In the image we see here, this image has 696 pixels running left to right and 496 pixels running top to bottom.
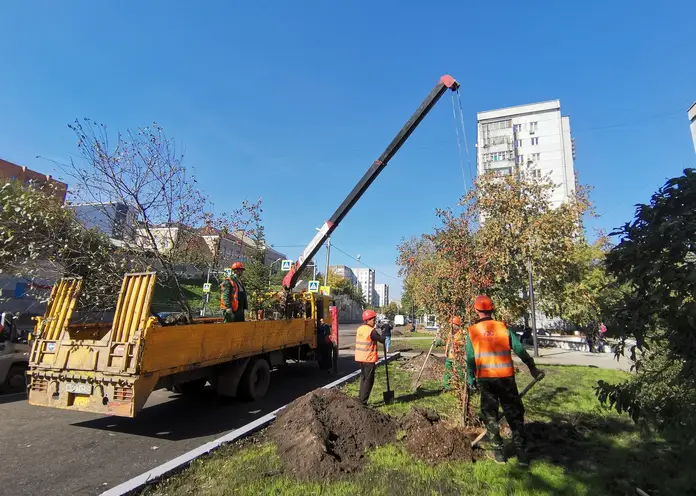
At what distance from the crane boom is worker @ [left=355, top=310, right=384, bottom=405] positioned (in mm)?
4718

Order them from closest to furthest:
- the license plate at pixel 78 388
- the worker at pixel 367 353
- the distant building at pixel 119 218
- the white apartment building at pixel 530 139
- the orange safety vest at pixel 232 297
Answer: the license plate at pixel 78 388, the worker at pixel 367 353, the orange safety vest at pixel 232 297, the distant building at pixel 119 218, the white apartment building at pixel 530 139

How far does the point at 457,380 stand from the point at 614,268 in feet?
10.5

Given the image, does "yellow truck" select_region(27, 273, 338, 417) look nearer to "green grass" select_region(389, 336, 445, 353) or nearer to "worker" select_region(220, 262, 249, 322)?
"worker" select_region(220, 262, 249, 322)

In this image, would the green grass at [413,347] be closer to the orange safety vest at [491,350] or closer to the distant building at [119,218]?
the distant building at [119,218]

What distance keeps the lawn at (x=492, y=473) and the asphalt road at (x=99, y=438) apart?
0.88 metres

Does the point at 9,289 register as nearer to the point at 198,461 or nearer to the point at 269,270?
the point at 269,270

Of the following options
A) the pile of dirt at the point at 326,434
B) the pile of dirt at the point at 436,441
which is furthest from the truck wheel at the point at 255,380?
the pile of dirt at the point at 436,441

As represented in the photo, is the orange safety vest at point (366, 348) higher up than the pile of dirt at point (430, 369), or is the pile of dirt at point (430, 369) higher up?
the orange safety vest at point (366, 348)

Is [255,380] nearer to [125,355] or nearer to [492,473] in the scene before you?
[125,355]

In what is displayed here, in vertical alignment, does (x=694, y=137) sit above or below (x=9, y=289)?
above

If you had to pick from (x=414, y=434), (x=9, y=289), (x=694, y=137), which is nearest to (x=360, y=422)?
(x=414, y=434)

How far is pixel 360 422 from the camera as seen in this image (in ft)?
16.7

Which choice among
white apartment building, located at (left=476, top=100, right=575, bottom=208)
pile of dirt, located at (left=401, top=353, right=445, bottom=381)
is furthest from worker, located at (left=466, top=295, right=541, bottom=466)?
white apartment building, located at (left=476, top=100, right=575, bottom=208)

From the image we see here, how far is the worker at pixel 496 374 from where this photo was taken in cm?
432
